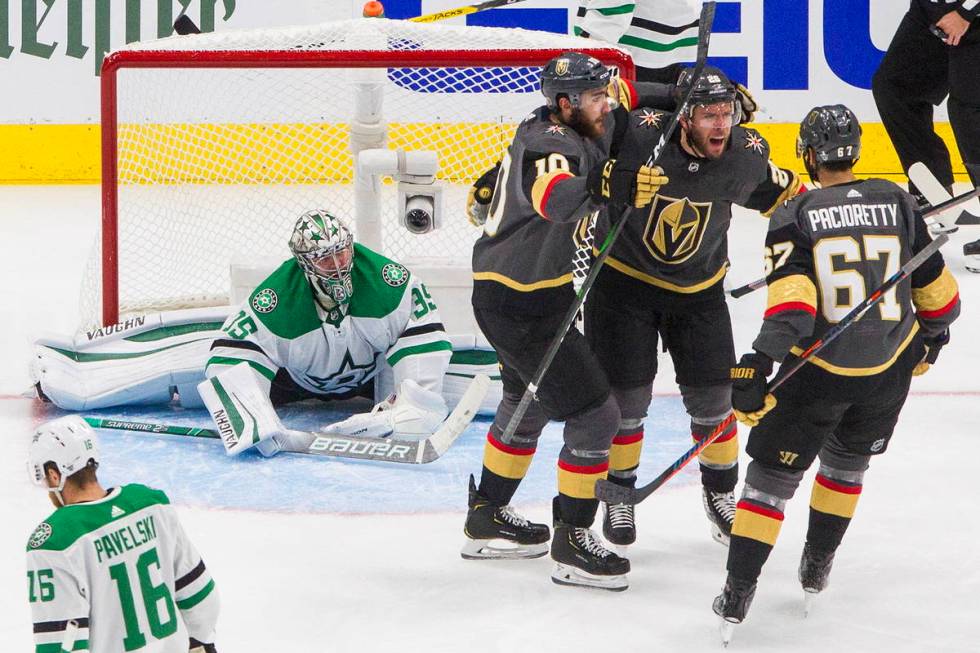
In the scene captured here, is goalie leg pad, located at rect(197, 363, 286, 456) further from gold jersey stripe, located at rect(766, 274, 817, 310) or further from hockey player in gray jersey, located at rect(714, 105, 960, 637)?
gold jersey stripe, located at rect(766, 274, 817, 310)

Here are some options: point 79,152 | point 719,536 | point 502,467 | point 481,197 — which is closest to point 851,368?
point 719,536

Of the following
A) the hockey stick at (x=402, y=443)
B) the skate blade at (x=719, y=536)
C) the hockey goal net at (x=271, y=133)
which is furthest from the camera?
the hockey goal net at (x=271, y=133)

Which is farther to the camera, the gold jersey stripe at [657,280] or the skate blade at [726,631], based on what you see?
the gold jersey stripe at [657,280]

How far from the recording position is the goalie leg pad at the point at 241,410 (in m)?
4.28

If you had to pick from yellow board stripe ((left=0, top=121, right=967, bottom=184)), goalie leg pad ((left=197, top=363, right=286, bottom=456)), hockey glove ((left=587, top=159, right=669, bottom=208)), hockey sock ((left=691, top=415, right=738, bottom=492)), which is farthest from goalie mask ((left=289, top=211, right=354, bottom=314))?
yellow board stripe ((left=0, top=121, right=967, bottom=184))

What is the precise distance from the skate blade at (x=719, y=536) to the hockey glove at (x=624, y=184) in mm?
997

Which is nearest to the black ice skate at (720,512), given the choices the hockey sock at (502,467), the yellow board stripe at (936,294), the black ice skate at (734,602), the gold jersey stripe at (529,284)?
the hockey sock at (502,467)

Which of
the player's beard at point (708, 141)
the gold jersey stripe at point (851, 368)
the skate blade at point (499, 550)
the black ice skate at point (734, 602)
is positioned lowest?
the skate blade at point (499, 550)


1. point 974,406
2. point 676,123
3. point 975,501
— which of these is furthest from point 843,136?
point 974,406

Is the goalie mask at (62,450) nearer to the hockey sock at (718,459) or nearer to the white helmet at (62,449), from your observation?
the white helmet at (62,449)

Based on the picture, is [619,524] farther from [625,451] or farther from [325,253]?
[325,253]

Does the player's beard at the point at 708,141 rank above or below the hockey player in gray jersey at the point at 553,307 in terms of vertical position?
above

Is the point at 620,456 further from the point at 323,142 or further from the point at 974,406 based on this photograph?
the point at 323,142

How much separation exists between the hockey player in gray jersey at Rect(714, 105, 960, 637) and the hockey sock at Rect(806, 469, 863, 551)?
7cm
